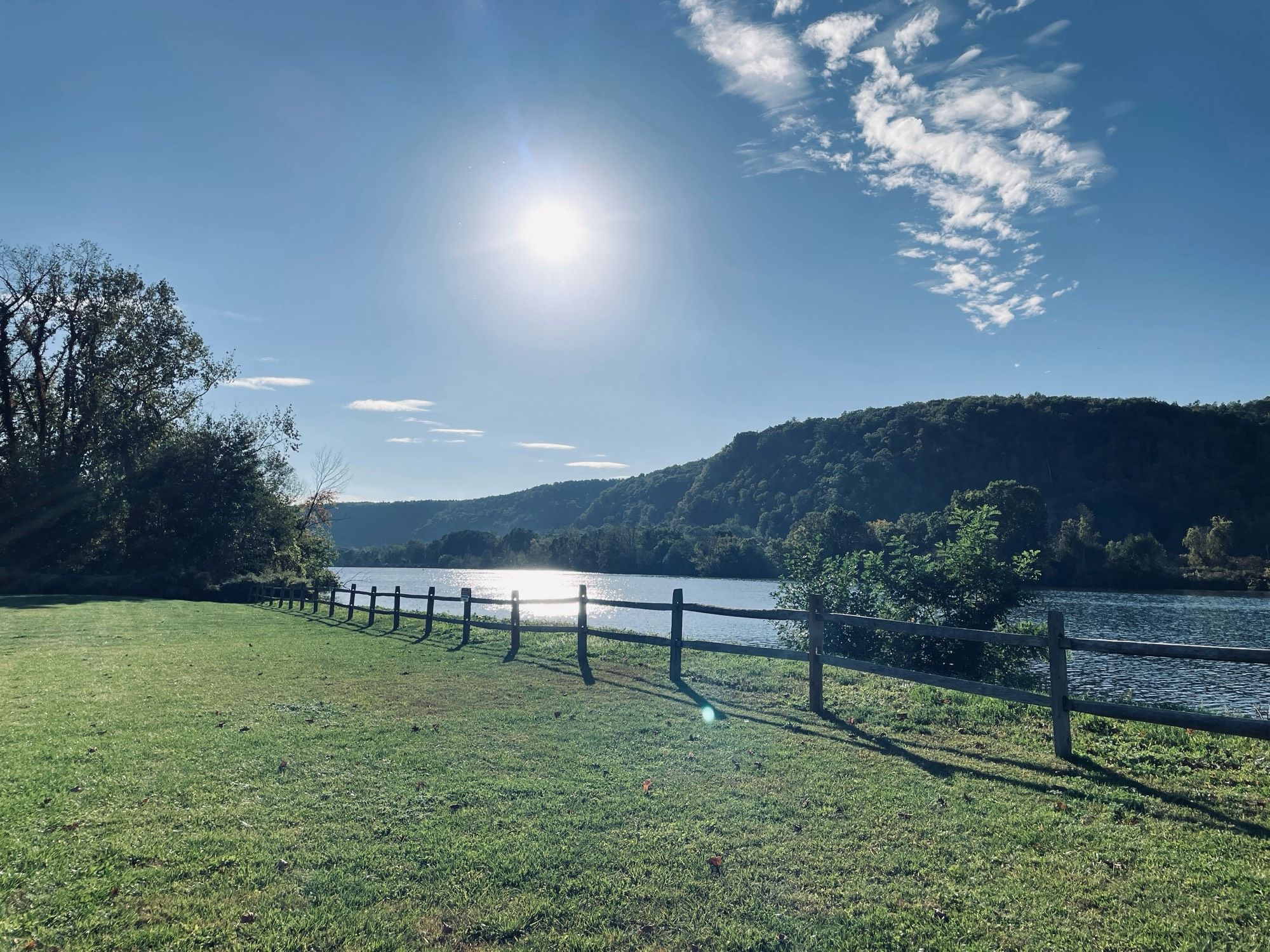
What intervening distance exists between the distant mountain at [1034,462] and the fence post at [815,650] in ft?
290

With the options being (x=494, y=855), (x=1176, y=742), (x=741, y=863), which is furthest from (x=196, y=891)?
(x=1176, y=742)

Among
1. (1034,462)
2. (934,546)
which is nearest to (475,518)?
(1034,462)

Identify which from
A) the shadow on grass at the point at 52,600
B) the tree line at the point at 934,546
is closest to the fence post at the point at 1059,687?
the tree line at the point at 934,546

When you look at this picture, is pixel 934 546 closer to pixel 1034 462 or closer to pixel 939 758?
pixel 939 758

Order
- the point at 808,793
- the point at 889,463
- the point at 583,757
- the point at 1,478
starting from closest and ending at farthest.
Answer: the point at 808,793, the point at 583,757, the point at 1,478, the point at 889,463

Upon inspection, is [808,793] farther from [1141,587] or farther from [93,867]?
[1141,587]

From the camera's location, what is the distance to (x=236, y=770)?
271 inches

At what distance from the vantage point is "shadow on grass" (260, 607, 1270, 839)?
245 inches

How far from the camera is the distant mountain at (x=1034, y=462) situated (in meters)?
103

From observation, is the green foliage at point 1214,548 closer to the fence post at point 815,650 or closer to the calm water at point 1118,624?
the calm water at point 1118,624

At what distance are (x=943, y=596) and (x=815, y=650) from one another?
383 inches

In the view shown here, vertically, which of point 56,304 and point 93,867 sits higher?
point 56,304

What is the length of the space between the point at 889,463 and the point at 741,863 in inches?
4541

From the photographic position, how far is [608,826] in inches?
224
